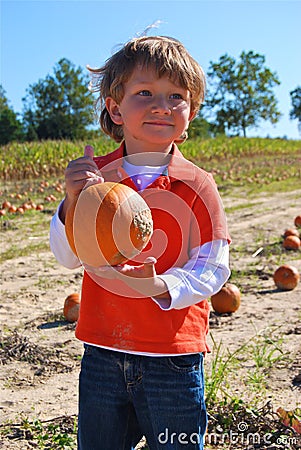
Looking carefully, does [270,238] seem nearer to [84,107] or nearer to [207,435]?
[207,435]

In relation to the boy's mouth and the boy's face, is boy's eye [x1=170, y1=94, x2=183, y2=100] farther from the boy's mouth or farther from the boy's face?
the boy's mouth

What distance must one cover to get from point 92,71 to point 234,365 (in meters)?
2.12

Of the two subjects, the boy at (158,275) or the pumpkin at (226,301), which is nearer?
the boy at (158,275)

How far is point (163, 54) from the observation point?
2.07 m

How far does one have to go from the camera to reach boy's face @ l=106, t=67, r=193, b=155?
2053 millimetres

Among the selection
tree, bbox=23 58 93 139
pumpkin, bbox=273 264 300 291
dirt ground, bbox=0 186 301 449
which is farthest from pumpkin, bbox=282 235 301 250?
tree, bbox=23 58 93 139

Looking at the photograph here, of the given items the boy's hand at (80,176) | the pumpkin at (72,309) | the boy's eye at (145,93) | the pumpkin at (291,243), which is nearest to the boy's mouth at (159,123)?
the boy's eye at (145,93)

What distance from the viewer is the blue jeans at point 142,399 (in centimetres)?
201

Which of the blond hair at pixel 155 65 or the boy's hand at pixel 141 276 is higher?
the blond hair at pixel 155 65

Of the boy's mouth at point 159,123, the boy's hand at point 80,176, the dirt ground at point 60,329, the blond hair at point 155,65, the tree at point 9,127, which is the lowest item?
the dirt ground at point 60,329

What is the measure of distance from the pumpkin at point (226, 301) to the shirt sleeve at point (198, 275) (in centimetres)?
277

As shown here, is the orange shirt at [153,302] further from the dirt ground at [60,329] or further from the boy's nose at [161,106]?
the dirt ground at [60,329]

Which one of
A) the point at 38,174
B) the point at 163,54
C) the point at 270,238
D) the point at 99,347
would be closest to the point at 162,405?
the point at 99,347

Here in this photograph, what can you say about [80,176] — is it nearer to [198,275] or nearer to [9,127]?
[198,275]
